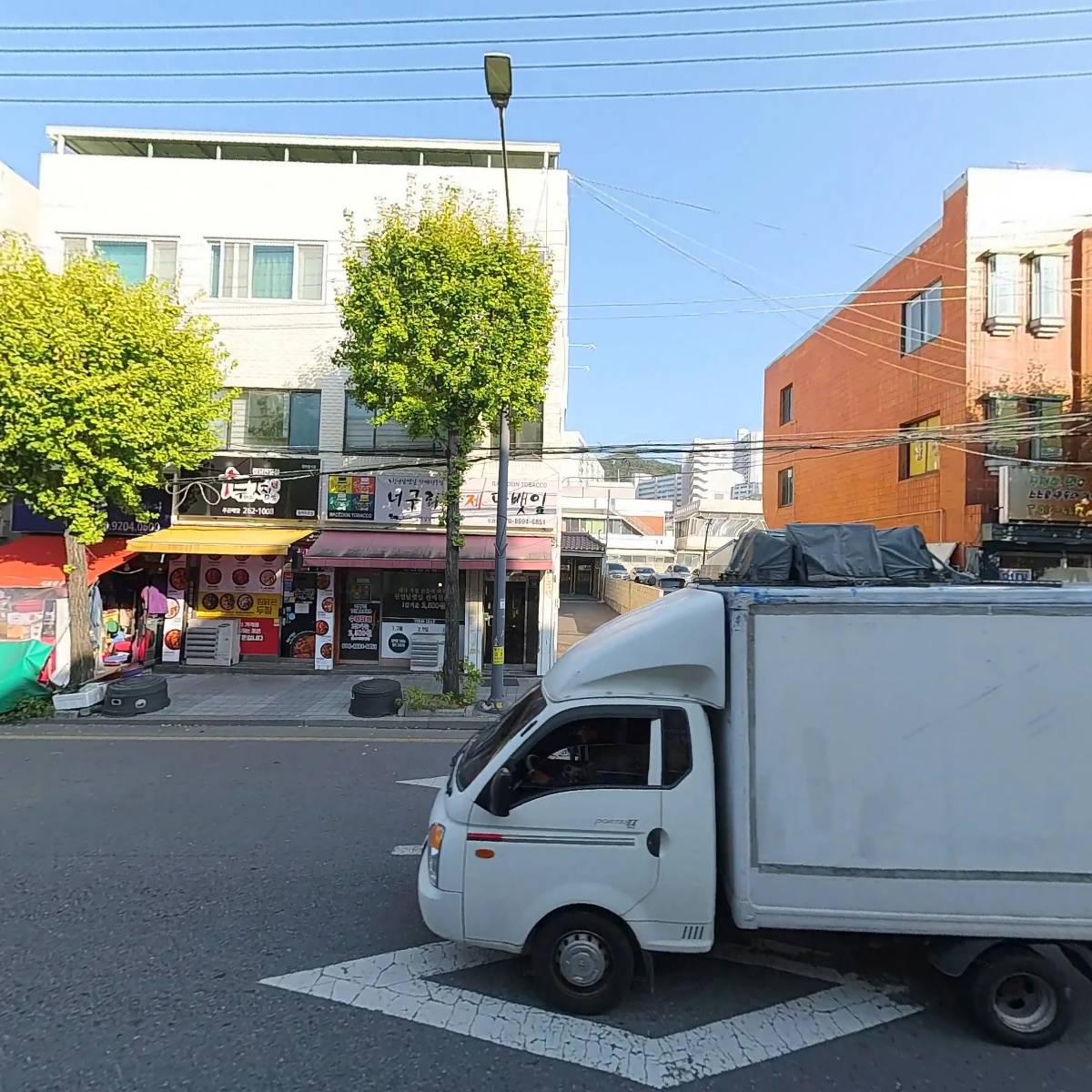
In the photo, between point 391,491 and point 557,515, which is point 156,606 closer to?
point 391,491

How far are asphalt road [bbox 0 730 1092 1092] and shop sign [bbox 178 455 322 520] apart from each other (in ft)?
29.2

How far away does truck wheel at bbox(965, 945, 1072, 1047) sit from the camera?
3217 millimetres

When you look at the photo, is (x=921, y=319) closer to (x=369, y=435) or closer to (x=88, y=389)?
(x=369, y=435)

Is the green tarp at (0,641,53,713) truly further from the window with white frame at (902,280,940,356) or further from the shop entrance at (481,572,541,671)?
the window with white frame at (902,280,940,356)

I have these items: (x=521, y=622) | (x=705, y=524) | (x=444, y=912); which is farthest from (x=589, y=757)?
(x=705, y=524)

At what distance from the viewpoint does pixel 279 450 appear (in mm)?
14852

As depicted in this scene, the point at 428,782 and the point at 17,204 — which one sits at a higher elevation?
the point at 17,204

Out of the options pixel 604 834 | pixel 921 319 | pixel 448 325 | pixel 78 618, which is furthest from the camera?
pixel 921 319

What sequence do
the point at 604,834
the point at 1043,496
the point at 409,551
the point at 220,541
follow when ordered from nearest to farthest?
the point at 604,834, the point at 220,541, the point at 409,551, the point at 1043,496

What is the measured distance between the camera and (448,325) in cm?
1120

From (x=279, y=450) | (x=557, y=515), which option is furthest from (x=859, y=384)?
(x=279, y=450)

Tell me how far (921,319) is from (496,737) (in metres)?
17.4

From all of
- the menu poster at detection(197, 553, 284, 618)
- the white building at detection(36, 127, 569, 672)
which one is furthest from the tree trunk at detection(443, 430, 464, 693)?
the menu poster at detection(197, 553, 284, 618)

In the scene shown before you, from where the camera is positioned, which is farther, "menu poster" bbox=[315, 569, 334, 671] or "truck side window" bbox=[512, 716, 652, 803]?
"menu poster" bbox=[315, 569, 334, 671]
